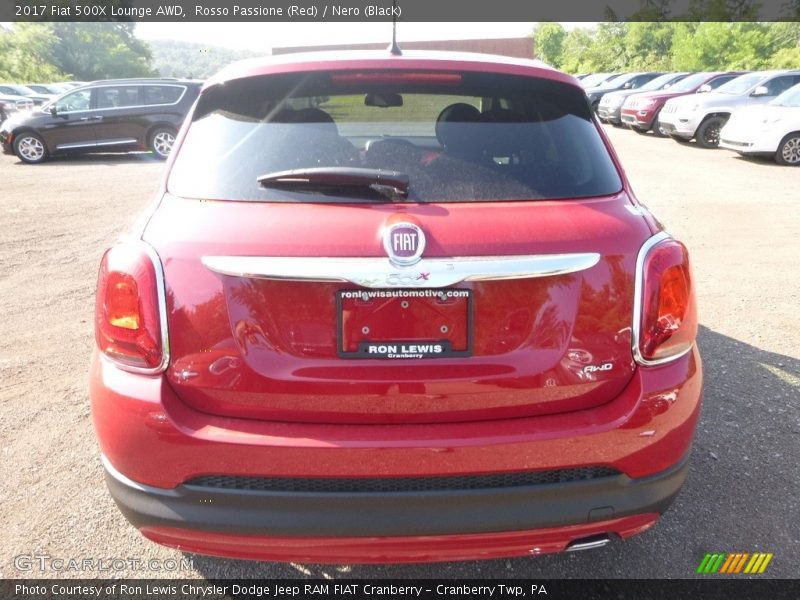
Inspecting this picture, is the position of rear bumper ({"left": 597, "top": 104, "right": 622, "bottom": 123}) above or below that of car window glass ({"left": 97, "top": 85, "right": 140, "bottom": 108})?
below

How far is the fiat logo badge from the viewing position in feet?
5.47

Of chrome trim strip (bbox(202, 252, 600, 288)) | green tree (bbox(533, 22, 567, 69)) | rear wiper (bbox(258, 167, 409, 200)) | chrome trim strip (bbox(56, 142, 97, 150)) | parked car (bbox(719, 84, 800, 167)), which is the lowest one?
chrome trim strip (bbox(56, 142, 97, 150))

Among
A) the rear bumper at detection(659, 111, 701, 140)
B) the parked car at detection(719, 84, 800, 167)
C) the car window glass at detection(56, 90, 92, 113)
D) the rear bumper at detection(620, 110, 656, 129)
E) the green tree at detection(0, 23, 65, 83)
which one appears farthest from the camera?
the green tree at detection(0, 23, 65, 83)

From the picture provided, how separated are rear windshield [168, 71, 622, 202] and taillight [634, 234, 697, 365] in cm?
29

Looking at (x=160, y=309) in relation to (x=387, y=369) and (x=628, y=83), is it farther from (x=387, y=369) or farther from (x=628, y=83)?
(x=628, y=83)

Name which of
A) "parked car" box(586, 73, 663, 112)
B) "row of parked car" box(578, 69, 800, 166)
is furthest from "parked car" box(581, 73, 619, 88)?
"row of parked car" box(578, 69, 800, 166)

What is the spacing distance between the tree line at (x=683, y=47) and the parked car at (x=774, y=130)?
27.6 meters

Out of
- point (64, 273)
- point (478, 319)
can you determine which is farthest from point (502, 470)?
point (64, 273)

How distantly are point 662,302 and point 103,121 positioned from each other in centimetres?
1545

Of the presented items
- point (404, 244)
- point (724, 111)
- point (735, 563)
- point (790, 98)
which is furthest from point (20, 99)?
point (735, 563)

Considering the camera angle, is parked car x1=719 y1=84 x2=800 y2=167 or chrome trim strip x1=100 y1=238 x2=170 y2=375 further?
parked car x1=719 y1=84 x2=800 y2=167

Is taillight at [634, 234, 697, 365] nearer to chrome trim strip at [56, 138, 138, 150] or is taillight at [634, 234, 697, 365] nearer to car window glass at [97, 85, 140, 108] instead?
car window glass at [97, 85, 140, 108]

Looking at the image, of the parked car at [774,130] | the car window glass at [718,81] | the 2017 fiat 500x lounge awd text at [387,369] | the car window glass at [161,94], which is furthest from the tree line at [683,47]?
the 2017 fiat 500x lounge awd text at [387,369]

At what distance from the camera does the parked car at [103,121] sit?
14398 millimetres
